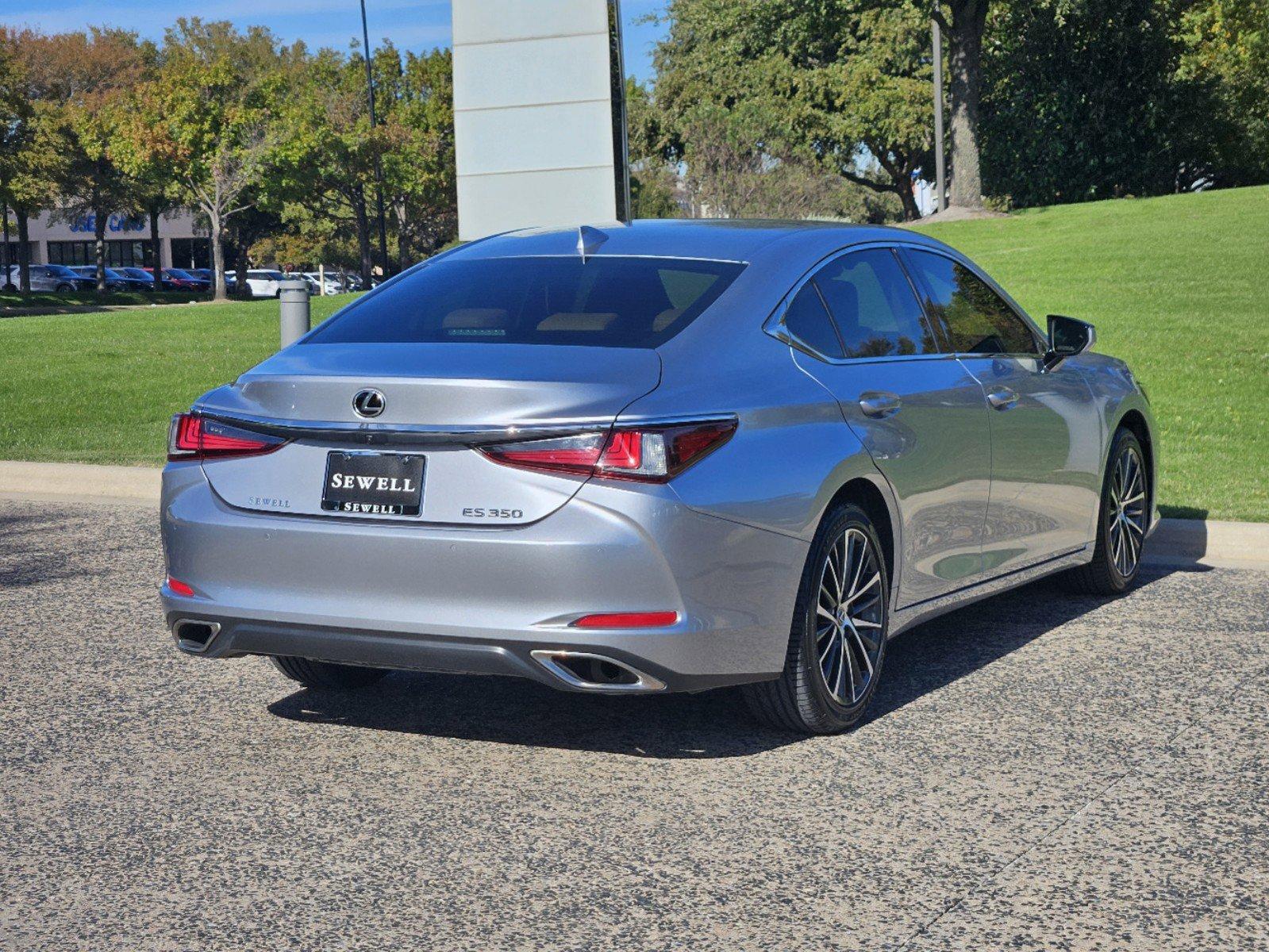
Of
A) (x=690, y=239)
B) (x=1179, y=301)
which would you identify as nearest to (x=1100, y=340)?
(x=1179, y=301)

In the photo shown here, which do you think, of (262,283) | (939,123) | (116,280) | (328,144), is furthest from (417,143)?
(939,123)

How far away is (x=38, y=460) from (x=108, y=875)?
9.19 m

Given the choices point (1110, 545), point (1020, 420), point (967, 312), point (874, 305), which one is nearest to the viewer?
point (874, 305)

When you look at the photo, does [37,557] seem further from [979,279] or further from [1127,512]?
[1127,512]

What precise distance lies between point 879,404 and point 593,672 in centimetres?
148

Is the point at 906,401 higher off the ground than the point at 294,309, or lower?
lower

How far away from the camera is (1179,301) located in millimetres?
21422

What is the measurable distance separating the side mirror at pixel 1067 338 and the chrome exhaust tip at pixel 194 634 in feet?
12.6

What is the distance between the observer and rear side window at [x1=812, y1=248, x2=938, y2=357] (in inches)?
224

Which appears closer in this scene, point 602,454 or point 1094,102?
point 602,454

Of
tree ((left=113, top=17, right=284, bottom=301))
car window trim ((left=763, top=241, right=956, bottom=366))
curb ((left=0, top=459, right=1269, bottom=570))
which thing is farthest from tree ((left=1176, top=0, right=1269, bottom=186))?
car window trim ((left=763, top=241, right=956, bottom=366))

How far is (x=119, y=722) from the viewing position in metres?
5.61

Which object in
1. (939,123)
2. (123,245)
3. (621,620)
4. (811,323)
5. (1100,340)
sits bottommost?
(621,620)

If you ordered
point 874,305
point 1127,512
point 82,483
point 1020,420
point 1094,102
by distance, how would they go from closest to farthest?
1. point 874,305
2. point 1020,420
3. point 1127,512
4. point 82,483
5. point 1094,102
